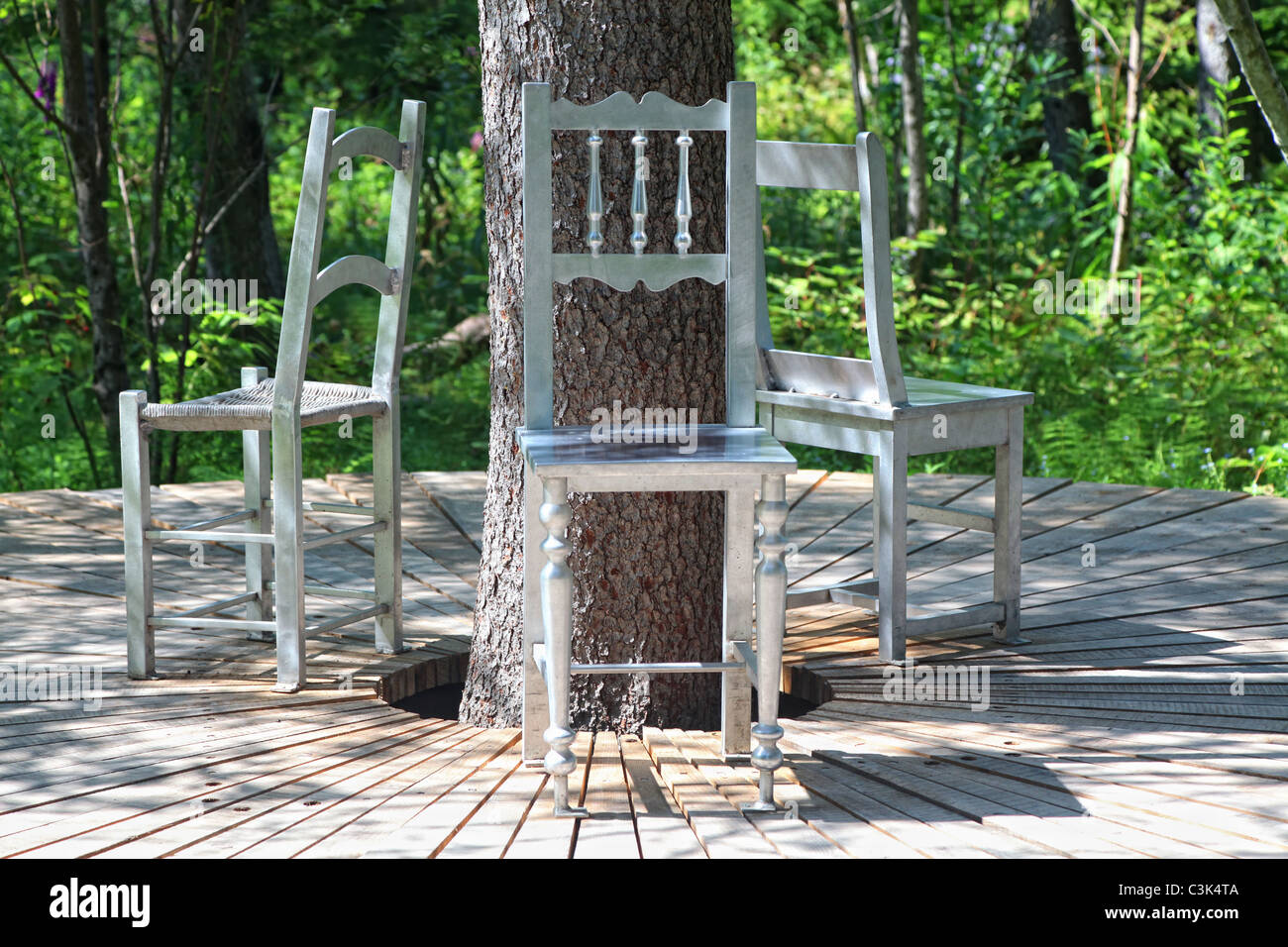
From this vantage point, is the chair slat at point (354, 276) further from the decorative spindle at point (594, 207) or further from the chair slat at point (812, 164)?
the chair slat at point (812, 164)

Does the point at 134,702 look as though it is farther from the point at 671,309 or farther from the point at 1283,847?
the point at 1283,847

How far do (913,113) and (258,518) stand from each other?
4814 mm

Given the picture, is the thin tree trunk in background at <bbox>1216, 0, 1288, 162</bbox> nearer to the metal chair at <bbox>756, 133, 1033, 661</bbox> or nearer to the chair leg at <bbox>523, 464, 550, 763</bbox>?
the metal chair at <bbox>756, 133, 1033, 661</bbox>

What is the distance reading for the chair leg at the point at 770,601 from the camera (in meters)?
2.04

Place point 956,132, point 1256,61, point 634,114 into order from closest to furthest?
1. point 634,114
2. point 1256,61
3. point 956,132

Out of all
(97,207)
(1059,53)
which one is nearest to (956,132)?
(1059,53)

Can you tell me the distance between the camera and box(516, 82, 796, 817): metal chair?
203 centimetres

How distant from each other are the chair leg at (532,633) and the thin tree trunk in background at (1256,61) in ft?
6.98

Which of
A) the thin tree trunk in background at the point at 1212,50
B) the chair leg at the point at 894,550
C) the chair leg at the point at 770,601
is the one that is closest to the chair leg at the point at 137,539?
the chair leg at the point at 770,601

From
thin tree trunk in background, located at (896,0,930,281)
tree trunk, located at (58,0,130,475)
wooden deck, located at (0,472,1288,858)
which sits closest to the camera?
wooden deck, located at (0,472,1288,858)

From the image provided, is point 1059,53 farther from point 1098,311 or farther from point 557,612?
point 557,612

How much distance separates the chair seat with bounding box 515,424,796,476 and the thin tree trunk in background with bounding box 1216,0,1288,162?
6.01ft

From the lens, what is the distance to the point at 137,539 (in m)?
2.73

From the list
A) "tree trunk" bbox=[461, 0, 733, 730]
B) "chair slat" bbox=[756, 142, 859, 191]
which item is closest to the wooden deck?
"tree trunk" bbox=[461, 0, 733, 730]
